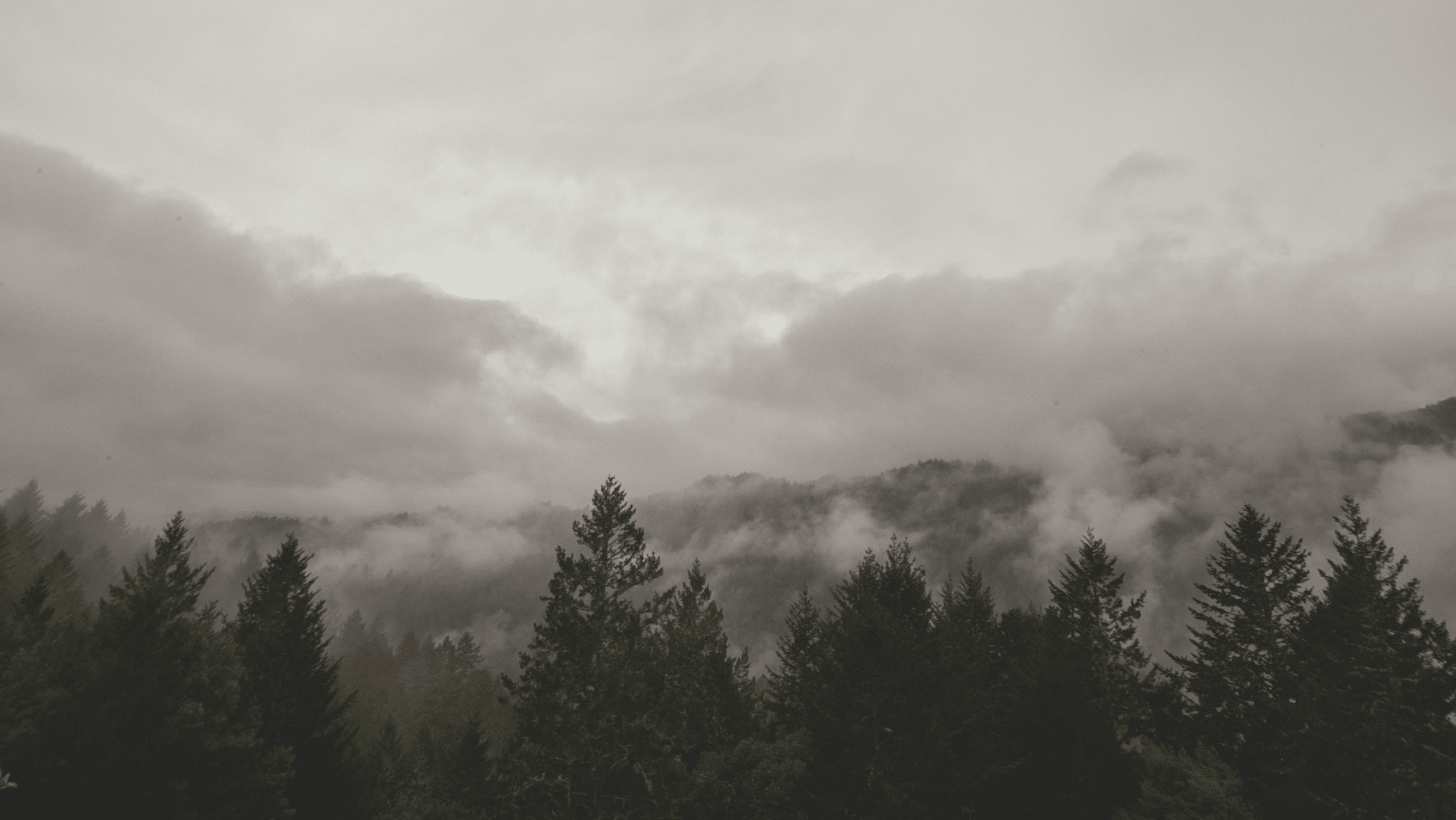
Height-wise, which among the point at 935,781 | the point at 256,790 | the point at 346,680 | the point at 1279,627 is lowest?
the point at 346,680

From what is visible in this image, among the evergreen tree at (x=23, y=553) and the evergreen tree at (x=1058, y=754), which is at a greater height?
the evergreen tree at (x=23, y=553)

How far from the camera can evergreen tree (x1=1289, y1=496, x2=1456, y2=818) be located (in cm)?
1945

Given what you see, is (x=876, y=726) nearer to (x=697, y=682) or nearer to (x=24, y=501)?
(x=697, y=682)

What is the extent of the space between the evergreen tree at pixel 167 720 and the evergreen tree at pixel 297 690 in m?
4.08

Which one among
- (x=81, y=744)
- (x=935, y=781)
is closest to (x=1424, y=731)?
(x=935, y=781)

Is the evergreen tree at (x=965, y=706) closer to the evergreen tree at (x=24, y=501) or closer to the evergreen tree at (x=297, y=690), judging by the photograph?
the evergreen tree at (x=297, y=690)

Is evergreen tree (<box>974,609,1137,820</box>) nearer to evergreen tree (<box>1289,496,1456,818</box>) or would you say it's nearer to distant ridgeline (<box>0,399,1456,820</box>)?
distant ridgeline (<box>0,399,1456,820</box>)

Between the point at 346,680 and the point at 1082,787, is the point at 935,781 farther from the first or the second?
the point at 346,680

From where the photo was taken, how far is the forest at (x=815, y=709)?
23.6 meters

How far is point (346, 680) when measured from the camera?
12031 centimetres

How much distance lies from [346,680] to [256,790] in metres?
109

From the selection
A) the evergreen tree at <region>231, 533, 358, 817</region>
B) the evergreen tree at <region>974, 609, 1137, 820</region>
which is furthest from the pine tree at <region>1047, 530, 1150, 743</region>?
the evergreen tree at <region>231, 533, 358, 817</region>

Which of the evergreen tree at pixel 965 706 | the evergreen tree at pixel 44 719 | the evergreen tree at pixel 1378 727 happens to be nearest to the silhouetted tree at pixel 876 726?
the evergreen tree at pixel 965 706

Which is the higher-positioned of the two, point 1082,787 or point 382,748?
point 1082,787
